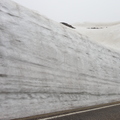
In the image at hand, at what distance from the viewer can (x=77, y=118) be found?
1.28m

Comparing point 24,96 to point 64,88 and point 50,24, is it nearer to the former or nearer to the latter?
point 64,88

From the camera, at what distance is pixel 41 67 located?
4.19 ft

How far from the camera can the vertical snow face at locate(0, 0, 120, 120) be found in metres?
1.05

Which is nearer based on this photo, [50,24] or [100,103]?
[50,24]

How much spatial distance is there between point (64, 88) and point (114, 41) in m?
4.41

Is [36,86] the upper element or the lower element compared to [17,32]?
lower

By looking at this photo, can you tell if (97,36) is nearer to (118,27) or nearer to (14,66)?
(118,27)

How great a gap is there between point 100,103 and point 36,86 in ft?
3.49

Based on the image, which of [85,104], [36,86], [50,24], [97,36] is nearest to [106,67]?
[85,104]

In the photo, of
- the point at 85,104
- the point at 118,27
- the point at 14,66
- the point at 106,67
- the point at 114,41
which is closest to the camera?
the point at 14,66

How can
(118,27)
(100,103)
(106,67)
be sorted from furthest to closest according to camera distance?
(118,27)
(106,67)
(100,103)

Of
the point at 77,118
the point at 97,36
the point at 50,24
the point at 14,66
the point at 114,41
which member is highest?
the point at 97,36

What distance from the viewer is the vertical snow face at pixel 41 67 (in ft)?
3.44

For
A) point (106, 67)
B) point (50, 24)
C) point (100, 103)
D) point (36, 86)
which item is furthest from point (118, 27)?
point (36, 86)
